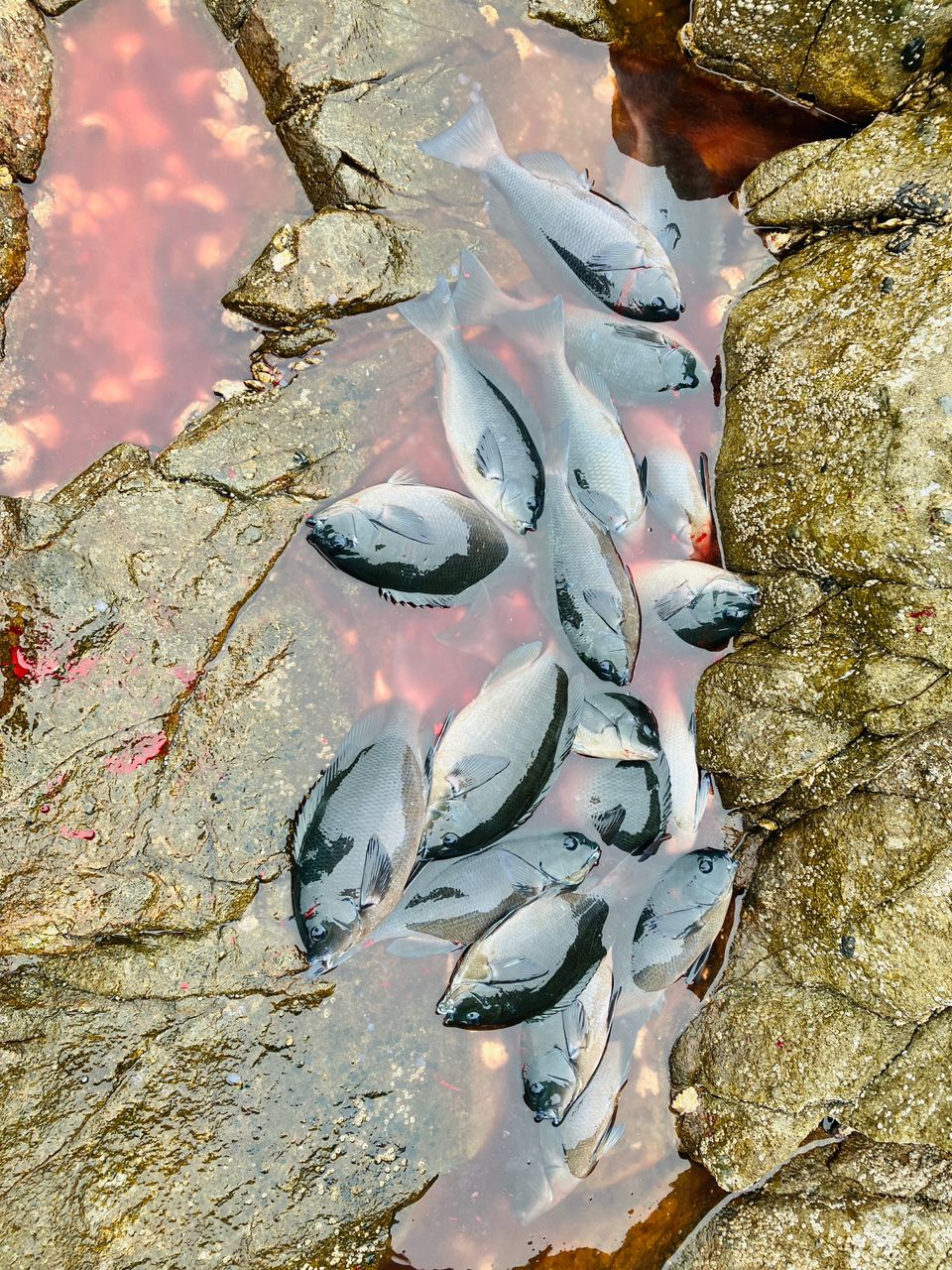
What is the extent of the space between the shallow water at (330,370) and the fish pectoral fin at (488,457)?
22cm

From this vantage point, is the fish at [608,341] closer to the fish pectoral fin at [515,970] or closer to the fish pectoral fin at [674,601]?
the fish pectoral fin at [674,601]

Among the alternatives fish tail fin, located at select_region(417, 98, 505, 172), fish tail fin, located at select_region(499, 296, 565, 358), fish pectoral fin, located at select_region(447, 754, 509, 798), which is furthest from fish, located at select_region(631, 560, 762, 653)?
fish tail fin, located at select_region(417, 98, 505, 172)

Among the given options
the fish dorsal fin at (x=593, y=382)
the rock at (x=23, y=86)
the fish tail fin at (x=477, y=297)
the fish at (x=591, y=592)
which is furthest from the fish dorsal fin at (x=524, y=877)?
the rock at (x=23, y=86)

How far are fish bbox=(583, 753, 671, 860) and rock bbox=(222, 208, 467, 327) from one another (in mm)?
2370

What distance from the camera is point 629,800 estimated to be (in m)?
3.47

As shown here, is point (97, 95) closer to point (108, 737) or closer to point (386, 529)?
point (386, 529)

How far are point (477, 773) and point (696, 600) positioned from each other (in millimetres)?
1240

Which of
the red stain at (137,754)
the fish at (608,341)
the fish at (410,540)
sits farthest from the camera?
the fish at (608,341)

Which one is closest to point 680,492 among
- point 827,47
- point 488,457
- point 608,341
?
point 608,341

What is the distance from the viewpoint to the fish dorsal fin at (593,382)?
3.57 m

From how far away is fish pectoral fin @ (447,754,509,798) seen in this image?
10.6 feet

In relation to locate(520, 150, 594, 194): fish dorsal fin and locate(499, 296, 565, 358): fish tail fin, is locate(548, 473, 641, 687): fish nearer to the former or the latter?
locate(499, 296, 565, 358): fish tail fin

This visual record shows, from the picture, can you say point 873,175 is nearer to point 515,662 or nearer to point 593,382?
point 593,382


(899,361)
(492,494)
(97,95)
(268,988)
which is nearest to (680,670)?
(492,494)
